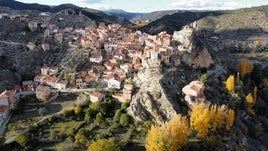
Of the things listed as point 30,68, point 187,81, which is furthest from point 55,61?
point 187,81

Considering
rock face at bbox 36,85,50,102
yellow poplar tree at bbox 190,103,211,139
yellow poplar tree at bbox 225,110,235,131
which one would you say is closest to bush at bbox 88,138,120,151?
yellow poplar tree at bbox 190,103,211,139

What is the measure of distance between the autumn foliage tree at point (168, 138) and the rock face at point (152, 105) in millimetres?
6232

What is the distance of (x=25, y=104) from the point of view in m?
56.1

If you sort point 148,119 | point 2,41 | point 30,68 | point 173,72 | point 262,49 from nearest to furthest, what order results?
point 148,119, point 173,72, point 30,68, point 2,41, point 262,49

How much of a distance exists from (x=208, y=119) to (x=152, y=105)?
907 cm

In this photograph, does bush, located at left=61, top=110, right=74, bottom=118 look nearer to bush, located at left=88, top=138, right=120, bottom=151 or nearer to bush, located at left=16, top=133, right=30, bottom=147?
bush, located at left=16, top=133, right=30, bottom=147

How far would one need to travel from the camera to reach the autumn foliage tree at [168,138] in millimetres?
39344

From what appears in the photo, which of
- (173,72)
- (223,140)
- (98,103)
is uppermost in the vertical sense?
(173,72)

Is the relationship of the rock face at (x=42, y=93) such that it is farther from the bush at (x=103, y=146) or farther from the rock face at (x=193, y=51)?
the rock face at (x=193, y=51)

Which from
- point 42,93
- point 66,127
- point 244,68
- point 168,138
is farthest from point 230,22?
point 168,138

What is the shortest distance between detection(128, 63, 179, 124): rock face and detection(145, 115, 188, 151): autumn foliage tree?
6.23 metres

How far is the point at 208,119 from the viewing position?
44875 millimetres

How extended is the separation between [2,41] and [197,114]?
60.4 m

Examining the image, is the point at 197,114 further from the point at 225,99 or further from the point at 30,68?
the point at 30,68
